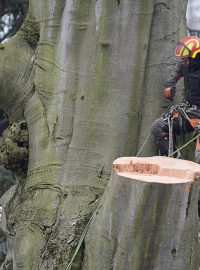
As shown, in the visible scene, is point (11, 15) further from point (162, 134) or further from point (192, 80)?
point (162, 134)

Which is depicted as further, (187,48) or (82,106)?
(187,48)

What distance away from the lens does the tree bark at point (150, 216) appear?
155 inches

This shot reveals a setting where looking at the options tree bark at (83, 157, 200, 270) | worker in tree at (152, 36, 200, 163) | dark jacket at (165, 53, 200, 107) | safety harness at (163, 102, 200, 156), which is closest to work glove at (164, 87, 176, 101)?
worker in tree at (152, 36, 200, 163)

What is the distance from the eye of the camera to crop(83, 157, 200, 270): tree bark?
395 cm

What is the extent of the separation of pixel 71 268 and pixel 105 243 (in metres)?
0.62

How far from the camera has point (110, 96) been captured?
5.38 meters

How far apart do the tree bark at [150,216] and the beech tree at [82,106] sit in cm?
87

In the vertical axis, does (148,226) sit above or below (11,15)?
below

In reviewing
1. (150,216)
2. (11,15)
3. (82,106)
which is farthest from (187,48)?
(11,15)

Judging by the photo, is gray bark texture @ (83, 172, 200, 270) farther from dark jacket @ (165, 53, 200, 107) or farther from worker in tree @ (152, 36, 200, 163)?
dark jacket @ (165, 53, 200, 107)

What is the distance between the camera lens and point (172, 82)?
549cm

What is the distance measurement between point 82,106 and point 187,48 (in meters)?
1.03

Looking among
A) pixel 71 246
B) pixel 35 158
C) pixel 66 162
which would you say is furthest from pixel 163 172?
pixel 35 158

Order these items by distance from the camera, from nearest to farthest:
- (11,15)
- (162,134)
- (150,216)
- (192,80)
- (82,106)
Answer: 1. (150,216)
2. (82,106)
3. (162,134)
4. (192,80)
5. (11,15)
